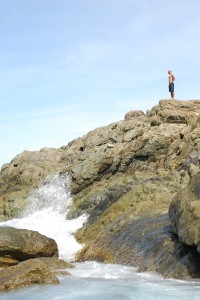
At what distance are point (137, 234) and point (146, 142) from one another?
13.9 metres

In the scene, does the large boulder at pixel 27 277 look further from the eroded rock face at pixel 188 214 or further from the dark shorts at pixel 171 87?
the dark shorts at pixel 171 87

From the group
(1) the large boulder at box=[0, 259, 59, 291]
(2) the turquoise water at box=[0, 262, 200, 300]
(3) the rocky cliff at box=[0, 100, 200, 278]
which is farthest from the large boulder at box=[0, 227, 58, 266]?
(1) the large boulder at box=[0, 259, 59, 291]

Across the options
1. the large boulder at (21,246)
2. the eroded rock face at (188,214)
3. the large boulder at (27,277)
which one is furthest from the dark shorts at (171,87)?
the large boulder at (27,277)

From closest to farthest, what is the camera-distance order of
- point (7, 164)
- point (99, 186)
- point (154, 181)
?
1. point (154, 181)
2. point (99, 186)
3. point (7, 164)

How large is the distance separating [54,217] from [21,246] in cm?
1122

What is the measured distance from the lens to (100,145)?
34.5 meters

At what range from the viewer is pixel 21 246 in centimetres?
1636

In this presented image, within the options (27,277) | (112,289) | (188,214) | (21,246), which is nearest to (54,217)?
(21,246)

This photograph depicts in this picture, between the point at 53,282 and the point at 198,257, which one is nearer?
the point at 53,282

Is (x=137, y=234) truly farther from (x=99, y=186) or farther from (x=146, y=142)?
(x=146, y=142)

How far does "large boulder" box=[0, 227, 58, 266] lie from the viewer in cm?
1609

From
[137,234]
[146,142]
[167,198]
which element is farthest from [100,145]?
[137,234]

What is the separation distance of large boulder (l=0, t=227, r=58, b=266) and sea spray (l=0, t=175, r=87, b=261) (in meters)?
1.61

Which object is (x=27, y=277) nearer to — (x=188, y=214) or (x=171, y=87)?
(x=188, y=214)
